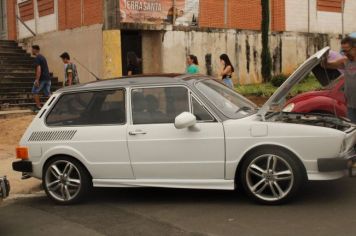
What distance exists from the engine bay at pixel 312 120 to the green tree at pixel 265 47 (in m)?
11.7

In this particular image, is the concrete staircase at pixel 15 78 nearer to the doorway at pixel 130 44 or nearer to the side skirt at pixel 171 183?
the doorway at pixel 130 44

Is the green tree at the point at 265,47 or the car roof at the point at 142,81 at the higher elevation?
the green tree at the point at 265,47

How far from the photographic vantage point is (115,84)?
7.04 m

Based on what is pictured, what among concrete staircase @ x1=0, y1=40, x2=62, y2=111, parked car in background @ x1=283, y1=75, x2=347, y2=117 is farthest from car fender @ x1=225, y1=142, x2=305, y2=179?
concrete staircase @ x1=0, y1=40, x2=62, y2=111

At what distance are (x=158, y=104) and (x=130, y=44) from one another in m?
10.8

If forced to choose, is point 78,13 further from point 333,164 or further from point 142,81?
point 333,164

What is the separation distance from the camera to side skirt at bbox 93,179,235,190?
6.42 m

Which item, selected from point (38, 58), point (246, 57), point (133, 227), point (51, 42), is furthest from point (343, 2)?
point (133, 227)

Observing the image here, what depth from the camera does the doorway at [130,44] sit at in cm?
1717

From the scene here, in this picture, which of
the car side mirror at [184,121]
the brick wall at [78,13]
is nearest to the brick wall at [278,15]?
the brick wall at [78,13]

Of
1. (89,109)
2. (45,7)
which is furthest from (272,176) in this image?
(45,7)

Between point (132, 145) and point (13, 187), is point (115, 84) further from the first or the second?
point (13, 187)

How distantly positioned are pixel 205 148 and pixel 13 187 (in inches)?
132

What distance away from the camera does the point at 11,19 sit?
2325cm
